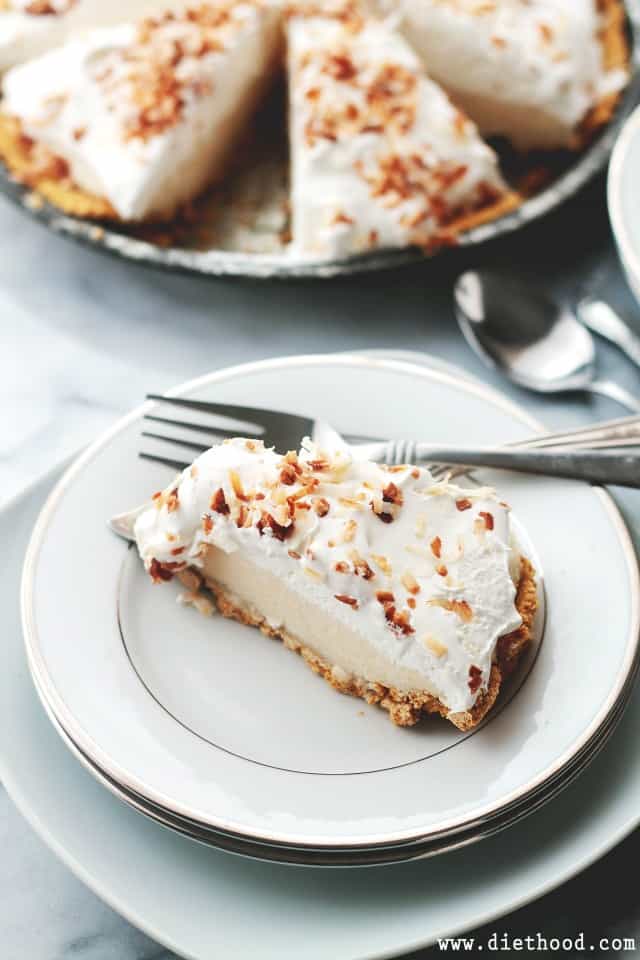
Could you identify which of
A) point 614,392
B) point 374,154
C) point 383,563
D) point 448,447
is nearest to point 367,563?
point 383,563

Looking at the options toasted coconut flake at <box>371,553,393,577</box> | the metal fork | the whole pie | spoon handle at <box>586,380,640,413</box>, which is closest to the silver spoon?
spoon handle at <box>586,380,640,413</box>

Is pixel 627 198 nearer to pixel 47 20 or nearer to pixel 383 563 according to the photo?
pixel 383 563

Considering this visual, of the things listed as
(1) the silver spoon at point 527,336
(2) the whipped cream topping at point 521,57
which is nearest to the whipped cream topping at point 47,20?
(2) the whipped cream topping at point 521,57

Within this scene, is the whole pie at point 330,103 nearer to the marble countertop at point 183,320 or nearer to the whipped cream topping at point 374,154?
the whipped cream topping at point 374,154

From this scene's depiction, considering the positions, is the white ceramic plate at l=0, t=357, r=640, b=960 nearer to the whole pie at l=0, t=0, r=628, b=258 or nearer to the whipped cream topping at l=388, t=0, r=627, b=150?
the whole pie at l=0, t=0, r=628, b=258

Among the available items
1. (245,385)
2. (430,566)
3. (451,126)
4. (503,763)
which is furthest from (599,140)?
(503,763)

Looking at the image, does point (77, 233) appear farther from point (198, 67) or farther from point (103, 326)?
point (198, 67)

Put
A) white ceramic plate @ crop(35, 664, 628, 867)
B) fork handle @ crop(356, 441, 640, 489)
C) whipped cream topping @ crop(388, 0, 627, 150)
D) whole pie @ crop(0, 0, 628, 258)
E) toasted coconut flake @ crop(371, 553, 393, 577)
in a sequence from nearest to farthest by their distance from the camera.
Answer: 1. white ceramic plate @ crop(35, 664, 628, 867)
2. toasted coconut flake @ crop(371, 553, 393, 577)
3. fork handle @ crop(356, 441, 640, 489)
4. whole pie @ crop(0, 0, 628, 258)
5. whipped cream topping @ crop(388, 0, 627, 150)

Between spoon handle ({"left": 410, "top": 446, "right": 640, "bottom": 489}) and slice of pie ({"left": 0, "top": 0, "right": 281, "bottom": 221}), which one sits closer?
spoon handle ({"left": 410, "top": 446, "right": 640, "bottom": 489})
